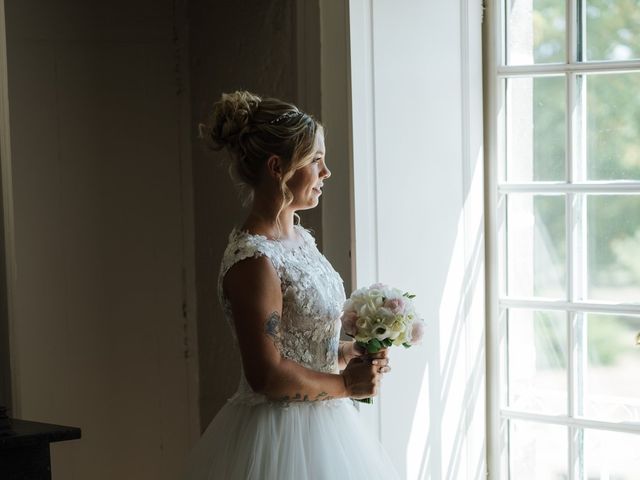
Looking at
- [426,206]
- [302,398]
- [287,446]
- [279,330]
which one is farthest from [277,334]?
[426,206]

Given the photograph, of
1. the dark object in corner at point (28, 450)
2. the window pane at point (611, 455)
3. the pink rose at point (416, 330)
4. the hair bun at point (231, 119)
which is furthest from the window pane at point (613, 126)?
the dark object in corner at point (28, 450)

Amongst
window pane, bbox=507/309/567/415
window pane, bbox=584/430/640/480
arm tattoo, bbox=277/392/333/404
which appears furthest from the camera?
window pane, bbox=507/309/567/415

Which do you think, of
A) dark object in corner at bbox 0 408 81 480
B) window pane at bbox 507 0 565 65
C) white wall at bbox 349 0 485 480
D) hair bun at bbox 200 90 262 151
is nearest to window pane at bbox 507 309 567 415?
white wall at bbox 349 0 485 480

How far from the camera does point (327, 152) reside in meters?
2.78

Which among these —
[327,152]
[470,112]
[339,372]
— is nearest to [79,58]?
[327,152]

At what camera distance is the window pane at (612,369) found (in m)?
3.10

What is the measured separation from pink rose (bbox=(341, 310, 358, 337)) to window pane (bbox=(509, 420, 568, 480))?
1.22 metres

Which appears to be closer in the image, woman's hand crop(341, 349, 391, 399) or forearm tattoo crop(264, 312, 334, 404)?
forearm tattoo crop(264, 312, 334, 404)

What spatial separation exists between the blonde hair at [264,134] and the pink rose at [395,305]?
1.12 ft

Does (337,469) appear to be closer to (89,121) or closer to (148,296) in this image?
(148,296)

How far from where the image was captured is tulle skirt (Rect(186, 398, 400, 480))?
2.30m

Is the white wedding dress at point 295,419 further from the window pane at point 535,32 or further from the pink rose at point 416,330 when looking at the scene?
the window pane at point 535,32

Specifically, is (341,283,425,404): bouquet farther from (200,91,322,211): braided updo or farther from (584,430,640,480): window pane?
(584,430,640,480): window pane

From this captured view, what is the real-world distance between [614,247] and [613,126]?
1.26 feet
